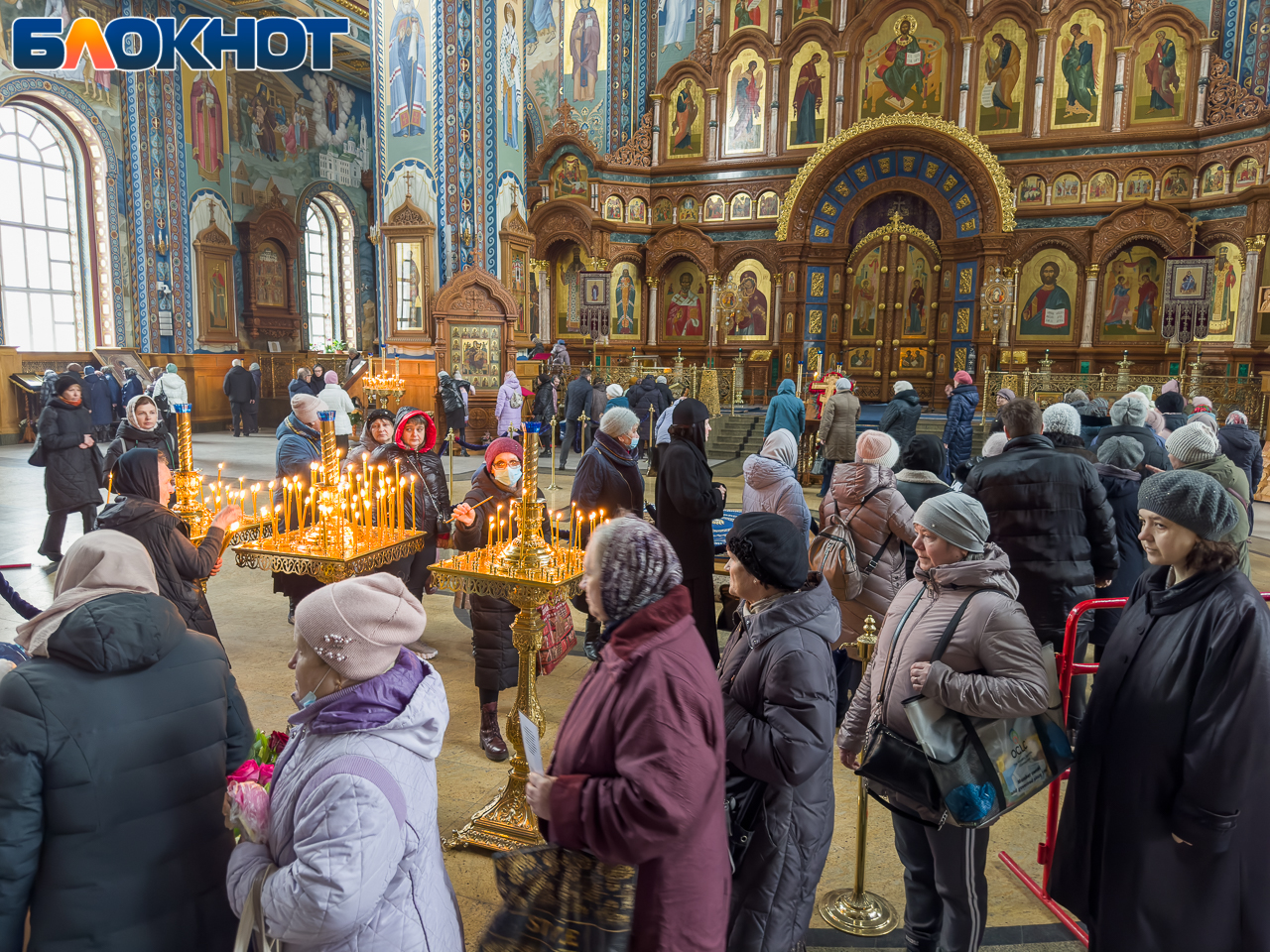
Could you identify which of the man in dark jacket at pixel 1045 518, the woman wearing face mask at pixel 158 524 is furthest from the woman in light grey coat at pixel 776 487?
the woman wearing face mask at pixel 158 524

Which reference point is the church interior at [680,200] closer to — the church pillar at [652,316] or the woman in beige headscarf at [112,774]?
the church pillar at [652,316]

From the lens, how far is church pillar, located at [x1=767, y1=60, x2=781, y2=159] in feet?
63.2

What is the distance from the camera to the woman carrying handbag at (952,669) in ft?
7.36

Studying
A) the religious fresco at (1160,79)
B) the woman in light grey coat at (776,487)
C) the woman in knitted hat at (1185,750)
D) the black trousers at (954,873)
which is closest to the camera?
the woman in knitted hat at (1185,750)

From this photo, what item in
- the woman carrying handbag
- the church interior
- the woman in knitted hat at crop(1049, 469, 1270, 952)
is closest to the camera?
the woman in knitted hat at crop(1049, 469, 1270, 952)

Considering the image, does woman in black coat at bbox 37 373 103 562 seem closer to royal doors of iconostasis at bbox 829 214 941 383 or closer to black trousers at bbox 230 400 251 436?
black trousers at bbox 230 400 251 436

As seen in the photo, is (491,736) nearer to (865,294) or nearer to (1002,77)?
(865,294)

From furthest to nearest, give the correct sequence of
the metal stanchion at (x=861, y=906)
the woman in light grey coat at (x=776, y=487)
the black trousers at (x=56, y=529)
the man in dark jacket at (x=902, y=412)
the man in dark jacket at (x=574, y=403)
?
the man in dark jacket at (x=574, y=403)
the man in dark jacket at (x=902, y=412)
the black trousers at (x=56, y=529)
the woman in light grey coat at (x=776, y=487)
the metal stanchion at (x=861, y=906)

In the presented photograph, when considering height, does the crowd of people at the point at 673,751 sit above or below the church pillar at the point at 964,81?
below

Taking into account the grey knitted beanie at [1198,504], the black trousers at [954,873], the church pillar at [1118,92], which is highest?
the church pillar at [1118,92]

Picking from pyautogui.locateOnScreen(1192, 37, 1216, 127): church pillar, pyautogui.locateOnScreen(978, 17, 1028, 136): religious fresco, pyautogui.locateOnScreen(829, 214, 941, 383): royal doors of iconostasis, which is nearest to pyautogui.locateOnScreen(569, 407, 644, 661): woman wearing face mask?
pyautogui.locateOnScreen(829, 214, 941, 383): royal doors of iconostasis

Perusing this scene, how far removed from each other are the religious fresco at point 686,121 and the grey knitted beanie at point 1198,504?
19.6 meters

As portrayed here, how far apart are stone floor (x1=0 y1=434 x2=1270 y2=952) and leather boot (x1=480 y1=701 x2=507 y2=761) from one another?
0.20 feet

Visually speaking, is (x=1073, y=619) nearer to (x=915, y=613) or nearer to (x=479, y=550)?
(x=915, y=613)
